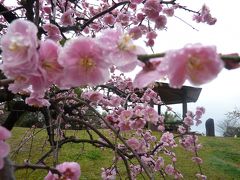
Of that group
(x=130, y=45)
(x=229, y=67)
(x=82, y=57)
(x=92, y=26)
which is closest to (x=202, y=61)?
(x=229, y=67)

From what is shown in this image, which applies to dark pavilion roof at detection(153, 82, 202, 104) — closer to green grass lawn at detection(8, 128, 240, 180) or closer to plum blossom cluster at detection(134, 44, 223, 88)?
green grass lawn at detection(8, 128, 240, 180)

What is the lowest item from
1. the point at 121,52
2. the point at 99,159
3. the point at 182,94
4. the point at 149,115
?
the point at 99,159

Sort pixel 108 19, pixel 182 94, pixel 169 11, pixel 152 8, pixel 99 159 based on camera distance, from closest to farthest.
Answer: pixel 152 8, pixel 169 11, pixel 108 19, pixel 99 159, pixel 182 94

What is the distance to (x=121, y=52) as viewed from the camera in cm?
100

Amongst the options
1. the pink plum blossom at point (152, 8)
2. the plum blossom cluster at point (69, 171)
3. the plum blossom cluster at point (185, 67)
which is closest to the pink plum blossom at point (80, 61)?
the plum blossom cluster at point (185, 67)

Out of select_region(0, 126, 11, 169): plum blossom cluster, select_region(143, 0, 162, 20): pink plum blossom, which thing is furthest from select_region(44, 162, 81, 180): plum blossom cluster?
select_region(143, 0, 162, 20): pink plum blossom

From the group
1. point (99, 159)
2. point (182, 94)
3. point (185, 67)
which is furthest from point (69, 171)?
point (182, 94)

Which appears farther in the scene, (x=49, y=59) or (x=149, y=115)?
(x=149, y=115)

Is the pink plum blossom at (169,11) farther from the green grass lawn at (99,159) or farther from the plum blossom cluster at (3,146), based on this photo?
the plum blossom cluster at (3,146)

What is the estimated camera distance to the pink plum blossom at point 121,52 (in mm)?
993

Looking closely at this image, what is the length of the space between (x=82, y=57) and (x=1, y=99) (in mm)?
2598

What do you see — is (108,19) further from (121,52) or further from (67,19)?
(121,52)

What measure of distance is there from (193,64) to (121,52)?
0.21 metres

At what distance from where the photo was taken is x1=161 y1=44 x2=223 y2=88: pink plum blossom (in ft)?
2.82
